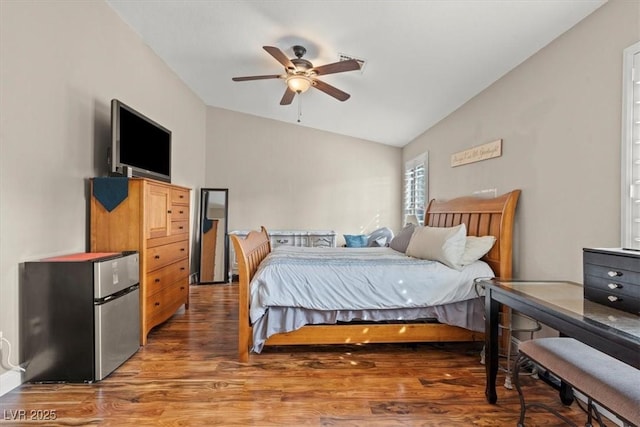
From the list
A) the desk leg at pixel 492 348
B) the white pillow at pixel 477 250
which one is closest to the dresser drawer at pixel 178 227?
the white pillow at pixel 477 250

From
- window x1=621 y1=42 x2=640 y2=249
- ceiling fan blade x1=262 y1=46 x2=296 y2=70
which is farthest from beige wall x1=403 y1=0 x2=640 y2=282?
ceiling fan blade x1=262 y1=46 x2=296 y2=70

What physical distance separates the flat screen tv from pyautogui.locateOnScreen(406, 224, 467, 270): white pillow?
2.73 metres

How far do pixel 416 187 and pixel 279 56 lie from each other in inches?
124

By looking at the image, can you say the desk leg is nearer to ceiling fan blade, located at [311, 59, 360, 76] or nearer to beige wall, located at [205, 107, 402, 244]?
ceiling fan blade, located at [311, 59, 360, 76]

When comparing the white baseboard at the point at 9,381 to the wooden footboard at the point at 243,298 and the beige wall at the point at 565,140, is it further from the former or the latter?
the beige wall at the point at 565,140

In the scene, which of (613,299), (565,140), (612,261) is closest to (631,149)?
(565,140)

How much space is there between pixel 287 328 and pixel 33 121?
7.52 ft

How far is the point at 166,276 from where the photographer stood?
3.14 m

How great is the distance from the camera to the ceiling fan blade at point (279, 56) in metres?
2.63

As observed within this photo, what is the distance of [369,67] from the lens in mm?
3156

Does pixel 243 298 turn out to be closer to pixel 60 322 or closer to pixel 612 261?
pixel 60 322

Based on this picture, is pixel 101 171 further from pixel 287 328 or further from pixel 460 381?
pixel 460 381

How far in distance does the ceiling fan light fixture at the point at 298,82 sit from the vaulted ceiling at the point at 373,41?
0.98 ft

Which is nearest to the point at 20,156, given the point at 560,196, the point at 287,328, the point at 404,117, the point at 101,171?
the point at 101,171
